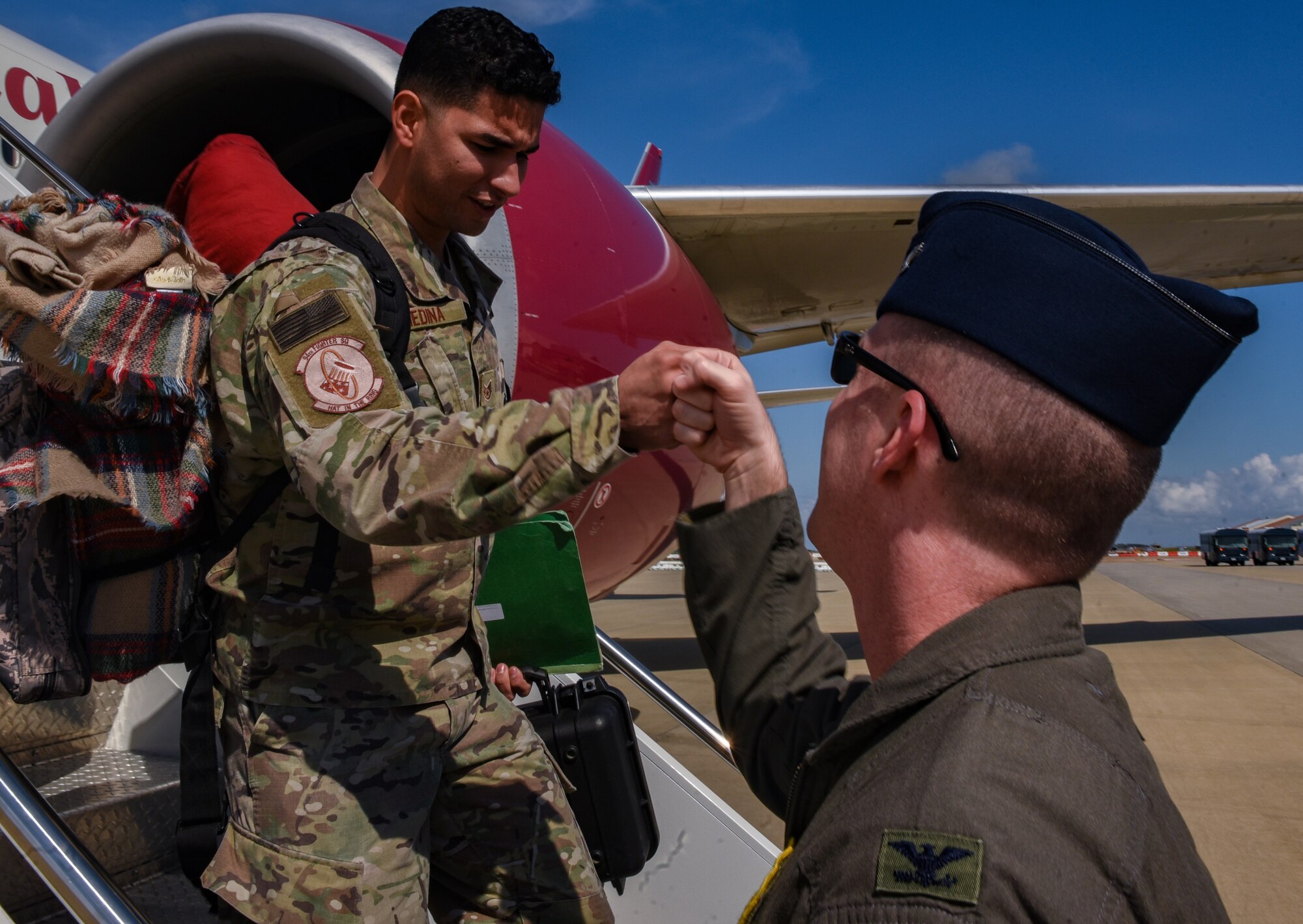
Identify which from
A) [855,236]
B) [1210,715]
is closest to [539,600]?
[855,236]

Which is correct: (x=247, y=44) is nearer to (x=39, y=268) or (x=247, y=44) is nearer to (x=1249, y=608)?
(x=39, y=268)

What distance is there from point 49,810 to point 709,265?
4.15 metres

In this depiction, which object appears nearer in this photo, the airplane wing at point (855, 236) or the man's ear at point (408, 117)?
the man's ear at point (408, 117)

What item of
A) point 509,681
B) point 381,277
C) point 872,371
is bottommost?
point 509,681

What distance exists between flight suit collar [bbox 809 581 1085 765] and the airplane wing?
367 centimetres

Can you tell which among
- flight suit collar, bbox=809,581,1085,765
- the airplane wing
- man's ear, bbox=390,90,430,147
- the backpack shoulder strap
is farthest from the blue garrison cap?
the airplane wing

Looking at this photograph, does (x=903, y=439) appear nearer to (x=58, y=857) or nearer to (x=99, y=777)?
(x=58, y=857)

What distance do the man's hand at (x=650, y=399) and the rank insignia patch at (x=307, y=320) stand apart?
17.1 inches

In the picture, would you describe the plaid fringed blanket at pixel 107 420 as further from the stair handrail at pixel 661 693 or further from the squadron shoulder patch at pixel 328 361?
the stair handrail at pixel 661 693

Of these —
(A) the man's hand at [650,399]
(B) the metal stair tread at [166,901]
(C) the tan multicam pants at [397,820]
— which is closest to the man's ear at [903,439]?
(A) the man's hand at [650,399]

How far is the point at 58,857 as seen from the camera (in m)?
1.44

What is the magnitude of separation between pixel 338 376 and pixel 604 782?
1376 mm

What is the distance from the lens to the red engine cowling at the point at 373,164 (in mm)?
2729

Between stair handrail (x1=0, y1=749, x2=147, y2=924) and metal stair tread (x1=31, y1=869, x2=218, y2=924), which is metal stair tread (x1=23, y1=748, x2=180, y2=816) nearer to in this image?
metal stair tread (x1=31, y1=869, x2=218, y2=924)
